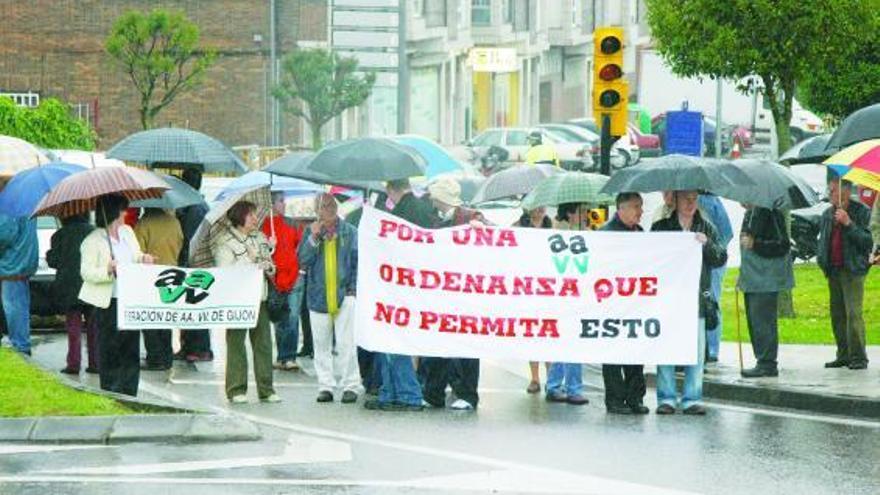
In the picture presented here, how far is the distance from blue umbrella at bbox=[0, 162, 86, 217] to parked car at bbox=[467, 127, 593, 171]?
139ft

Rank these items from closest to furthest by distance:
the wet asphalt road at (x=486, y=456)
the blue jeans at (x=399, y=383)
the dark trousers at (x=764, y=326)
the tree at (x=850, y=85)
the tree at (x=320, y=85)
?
the wet asphalt road at (x=486, y=456) < the blue jeans at (x=399, y=383) < the dark trousers at (x=764, y=326) < the tree at (x=850, y=85) < the tree at (x=320, y=85)

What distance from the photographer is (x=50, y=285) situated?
24.9m

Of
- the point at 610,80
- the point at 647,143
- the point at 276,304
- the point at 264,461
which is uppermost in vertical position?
the point at 610,80

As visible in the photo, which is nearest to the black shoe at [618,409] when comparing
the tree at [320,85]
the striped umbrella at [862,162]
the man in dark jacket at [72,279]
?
the striped umbrella at [862,162]

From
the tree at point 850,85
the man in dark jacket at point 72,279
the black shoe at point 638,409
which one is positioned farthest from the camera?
the tree at point 850,85

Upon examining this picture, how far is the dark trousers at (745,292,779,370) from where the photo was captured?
19.8m

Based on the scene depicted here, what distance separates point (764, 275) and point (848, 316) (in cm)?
110

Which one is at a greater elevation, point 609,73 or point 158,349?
point 609,73

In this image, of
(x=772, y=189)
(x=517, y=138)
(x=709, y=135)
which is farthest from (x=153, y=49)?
(x=772, y=189)

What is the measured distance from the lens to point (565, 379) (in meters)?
19.1

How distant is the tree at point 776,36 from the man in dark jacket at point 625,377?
9185mm

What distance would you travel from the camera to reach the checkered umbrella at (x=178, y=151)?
21.8m

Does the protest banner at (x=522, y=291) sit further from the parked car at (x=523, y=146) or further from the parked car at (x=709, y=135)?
the parked car at (x=709, y=135)

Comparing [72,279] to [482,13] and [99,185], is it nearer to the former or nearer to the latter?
[99,185]
